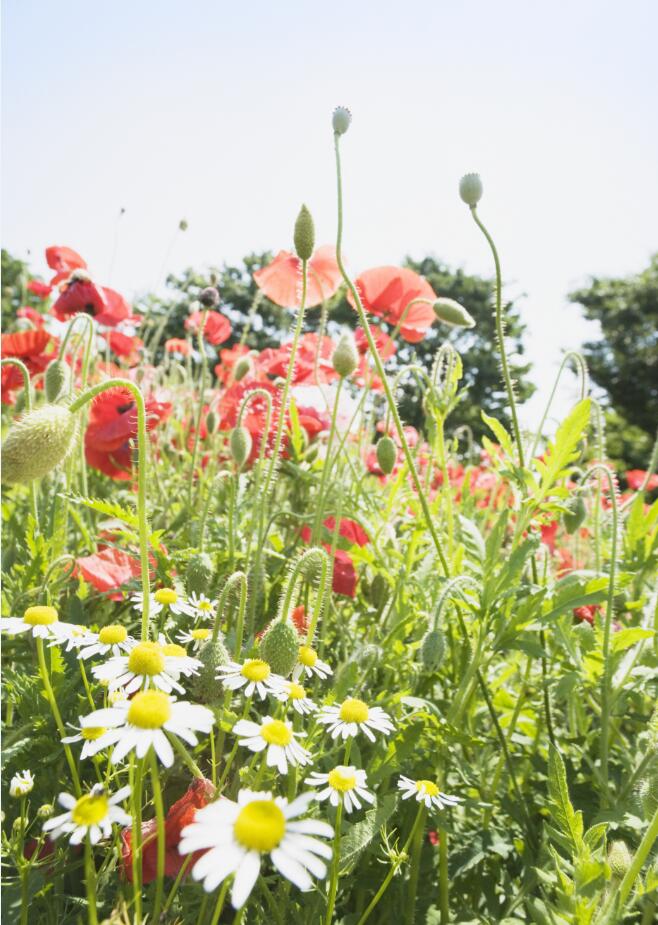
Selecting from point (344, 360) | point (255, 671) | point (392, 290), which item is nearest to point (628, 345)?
point (392, 290)

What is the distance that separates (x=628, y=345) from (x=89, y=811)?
69.4ft

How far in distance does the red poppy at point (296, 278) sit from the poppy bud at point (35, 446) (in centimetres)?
96

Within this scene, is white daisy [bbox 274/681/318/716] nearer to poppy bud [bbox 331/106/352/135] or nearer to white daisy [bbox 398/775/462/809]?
→ white daisy [bbox 398/775/462/809]

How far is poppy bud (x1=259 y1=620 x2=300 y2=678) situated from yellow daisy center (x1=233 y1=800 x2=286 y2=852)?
265 millimetres

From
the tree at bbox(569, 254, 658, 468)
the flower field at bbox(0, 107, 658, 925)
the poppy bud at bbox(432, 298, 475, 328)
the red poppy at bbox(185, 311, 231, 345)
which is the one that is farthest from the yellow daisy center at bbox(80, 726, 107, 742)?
the tree at bbox(569, 254, 658, 468)

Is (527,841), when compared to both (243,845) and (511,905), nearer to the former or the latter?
(511,905)

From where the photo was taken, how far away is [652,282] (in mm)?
19281

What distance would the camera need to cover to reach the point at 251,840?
0.51m

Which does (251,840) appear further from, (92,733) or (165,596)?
(165,596)

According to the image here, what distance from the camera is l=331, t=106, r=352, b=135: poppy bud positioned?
1.05m

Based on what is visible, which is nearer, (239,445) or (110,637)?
(110,637)

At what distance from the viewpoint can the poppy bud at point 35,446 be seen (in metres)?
0.63

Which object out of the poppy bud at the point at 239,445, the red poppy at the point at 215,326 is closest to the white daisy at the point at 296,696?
the poppy bud at the point at 239,445

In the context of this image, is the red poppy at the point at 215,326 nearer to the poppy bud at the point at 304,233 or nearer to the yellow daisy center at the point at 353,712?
the poppy bud at the point at 304,233
